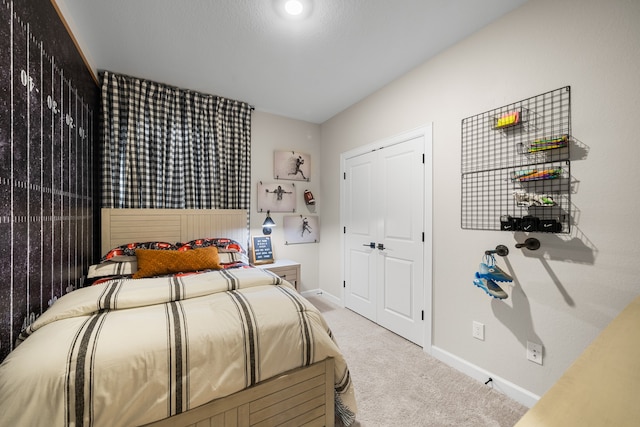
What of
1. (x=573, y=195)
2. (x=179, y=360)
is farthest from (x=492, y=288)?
(x=179, y=360)

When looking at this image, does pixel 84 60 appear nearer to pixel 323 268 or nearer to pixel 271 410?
pixel 271 410

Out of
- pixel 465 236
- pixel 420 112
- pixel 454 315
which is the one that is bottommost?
pixel 454 315

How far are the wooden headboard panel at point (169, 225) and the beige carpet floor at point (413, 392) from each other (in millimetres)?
1796

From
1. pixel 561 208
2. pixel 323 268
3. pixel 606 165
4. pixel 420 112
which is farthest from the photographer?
pixel 323 268

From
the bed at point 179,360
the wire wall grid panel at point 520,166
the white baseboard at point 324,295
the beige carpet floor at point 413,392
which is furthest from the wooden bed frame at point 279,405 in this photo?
the white baseboard at point 324,295

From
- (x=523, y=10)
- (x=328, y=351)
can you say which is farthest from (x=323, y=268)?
(x=523, y=10)

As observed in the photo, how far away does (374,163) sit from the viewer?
2.95 m

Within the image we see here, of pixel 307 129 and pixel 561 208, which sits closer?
pixel 561 208

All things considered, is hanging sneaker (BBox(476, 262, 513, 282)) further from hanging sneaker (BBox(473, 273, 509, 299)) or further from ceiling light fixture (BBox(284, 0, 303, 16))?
ceiling light fixture (BBox(284, 0, 303, 16))

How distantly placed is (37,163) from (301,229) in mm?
2695

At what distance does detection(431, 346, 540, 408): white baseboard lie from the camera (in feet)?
5.45

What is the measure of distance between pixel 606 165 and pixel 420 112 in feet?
4.46

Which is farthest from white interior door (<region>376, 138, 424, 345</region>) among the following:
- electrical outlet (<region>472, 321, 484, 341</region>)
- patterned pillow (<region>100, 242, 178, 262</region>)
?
patterned pillow (<region>100, 242, 178, 262</region>)

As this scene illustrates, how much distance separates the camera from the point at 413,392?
1807mm
